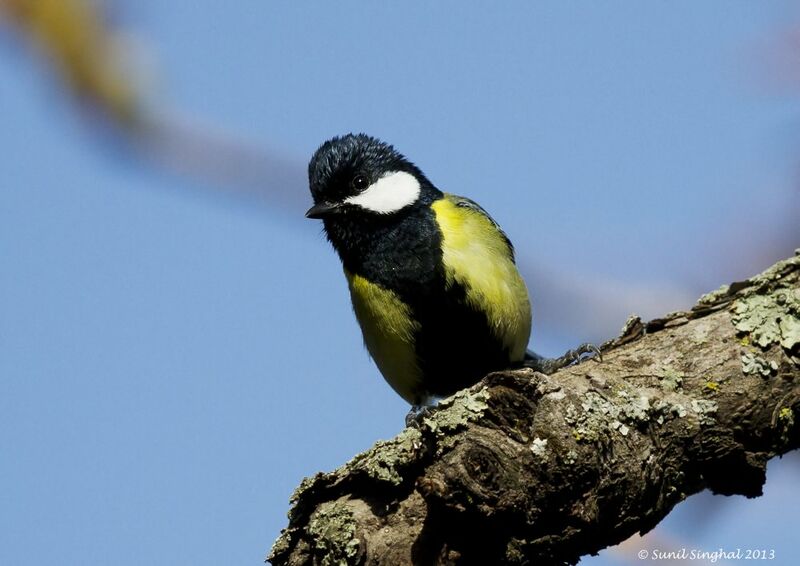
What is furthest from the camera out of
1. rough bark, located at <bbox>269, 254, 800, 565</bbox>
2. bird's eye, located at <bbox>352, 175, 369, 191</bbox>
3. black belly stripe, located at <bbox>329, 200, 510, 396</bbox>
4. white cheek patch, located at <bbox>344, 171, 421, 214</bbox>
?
bird's eye, located at <bbox>352, 175, 369, 191</bbox>

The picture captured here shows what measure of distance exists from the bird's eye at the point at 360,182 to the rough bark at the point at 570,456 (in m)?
1.94

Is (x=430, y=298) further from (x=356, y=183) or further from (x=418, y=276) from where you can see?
(x=356, y=183)

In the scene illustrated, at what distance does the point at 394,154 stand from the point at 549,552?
9.47 ft

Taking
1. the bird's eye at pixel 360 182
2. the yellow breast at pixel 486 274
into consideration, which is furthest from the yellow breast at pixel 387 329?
the bird's eye at pixel 360 182

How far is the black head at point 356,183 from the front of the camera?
480cm

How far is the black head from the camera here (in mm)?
4797

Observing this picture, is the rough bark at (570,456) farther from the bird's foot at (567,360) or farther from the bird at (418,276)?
the bird at (418,276)

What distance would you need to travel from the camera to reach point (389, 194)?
4.88 meters

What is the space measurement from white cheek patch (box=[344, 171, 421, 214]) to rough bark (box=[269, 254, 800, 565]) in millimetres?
1747

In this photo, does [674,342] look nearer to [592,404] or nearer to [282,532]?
[592,404]

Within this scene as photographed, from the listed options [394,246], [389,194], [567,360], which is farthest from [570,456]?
[389,194]

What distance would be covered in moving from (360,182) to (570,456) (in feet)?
8.09

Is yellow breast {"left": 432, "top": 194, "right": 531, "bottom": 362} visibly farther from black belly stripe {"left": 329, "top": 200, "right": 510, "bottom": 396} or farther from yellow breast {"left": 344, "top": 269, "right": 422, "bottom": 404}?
yellow breast {"left": 344, "top": 269, "right": 422, "bottom": 404}

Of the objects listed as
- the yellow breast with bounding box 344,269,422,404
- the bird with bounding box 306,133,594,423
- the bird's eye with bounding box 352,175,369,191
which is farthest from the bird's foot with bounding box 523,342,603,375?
the bird's eye with bounding box 352,175,369,191
